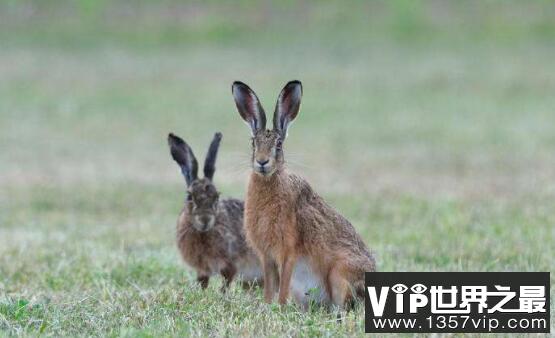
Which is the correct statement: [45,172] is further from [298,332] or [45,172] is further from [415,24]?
[415,24]

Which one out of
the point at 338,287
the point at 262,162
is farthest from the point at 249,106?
the point at 338,287

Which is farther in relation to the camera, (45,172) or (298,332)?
Result: (45,172)

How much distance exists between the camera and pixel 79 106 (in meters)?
25.8

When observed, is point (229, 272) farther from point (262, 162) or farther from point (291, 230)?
point (262, 162)

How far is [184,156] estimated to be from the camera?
26.8 ft

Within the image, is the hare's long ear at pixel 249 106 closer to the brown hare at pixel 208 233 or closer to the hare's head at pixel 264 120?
the hare's head at pixel 264 120

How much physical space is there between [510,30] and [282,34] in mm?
7114

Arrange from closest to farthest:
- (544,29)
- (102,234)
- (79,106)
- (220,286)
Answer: (220,286), (102,234), (79,106), (544,29)

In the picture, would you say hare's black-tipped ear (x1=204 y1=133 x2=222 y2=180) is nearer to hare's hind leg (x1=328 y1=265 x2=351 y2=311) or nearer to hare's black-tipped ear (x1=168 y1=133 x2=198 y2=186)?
hare's black-tipped ear (x1=168 y1=133 x2=198 y2=186)

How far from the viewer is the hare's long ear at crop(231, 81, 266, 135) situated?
22.7 ft

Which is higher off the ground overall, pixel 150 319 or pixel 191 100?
pixel 191 100

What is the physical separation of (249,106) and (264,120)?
13 centimetres

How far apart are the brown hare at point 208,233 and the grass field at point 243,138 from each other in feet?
0.90

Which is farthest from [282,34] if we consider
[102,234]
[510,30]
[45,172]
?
[102,234]
